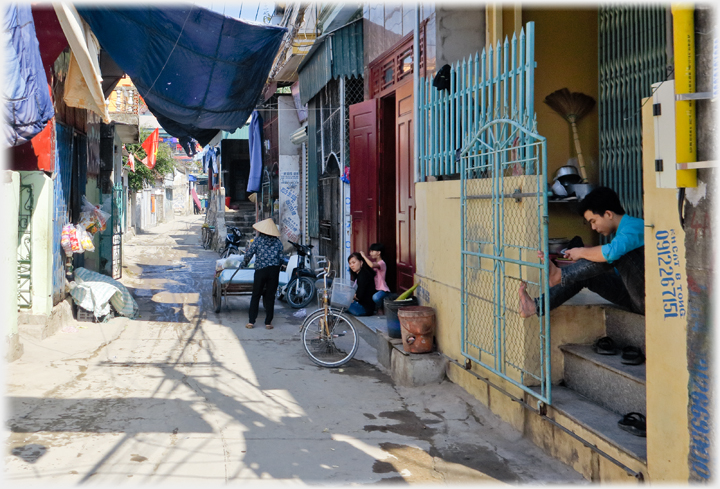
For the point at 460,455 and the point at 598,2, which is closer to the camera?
the point at 460,455

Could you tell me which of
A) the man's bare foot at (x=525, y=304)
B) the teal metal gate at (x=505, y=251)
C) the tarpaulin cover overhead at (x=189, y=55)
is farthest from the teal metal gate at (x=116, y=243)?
the man's bare foot at (x=525, y=304)

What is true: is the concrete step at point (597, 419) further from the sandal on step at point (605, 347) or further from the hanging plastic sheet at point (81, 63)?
the hanging plastic sheet at point (81, 63)

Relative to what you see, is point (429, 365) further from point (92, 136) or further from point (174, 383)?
point (92, 136)

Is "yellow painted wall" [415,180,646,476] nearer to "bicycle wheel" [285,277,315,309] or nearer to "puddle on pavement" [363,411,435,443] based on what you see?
"puddle on pavement" [363,411,435,443]

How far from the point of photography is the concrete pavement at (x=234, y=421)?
4.30m

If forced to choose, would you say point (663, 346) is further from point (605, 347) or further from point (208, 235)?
point (208, 235)

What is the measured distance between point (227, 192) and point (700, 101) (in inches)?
1137

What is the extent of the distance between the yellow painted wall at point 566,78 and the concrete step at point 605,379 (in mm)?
2699

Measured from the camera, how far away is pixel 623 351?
4570mm

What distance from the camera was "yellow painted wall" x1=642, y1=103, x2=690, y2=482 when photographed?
3.19 m

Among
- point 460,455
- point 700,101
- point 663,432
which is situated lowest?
point 460,455

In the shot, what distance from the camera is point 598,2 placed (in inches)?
286

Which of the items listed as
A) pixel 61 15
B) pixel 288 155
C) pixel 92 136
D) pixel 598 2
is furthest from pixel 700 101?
pixel 288 155

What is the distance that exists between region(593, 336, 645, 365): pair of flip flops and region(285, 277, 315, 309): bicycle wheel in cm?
719
